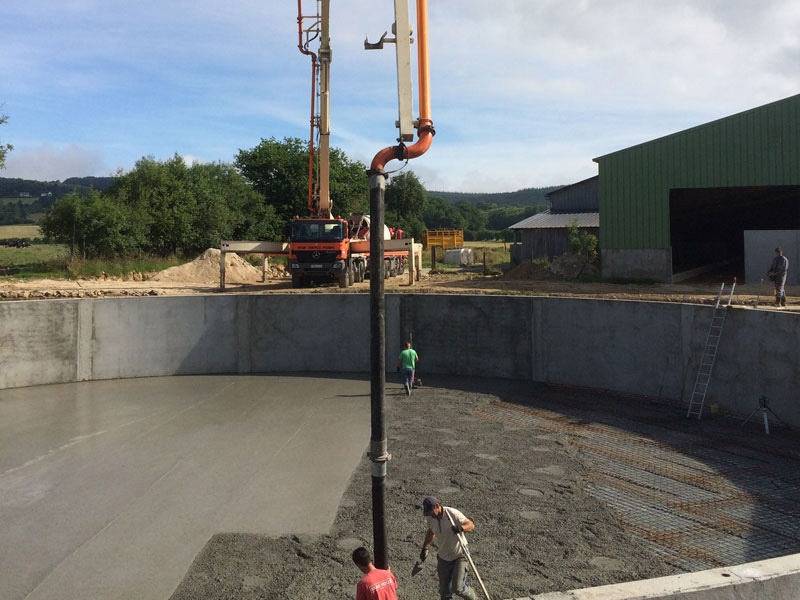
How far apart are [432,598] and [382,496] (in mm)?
1566

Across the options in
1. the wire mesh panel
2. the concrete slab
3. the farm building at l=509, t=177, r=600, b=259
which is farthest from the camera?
the farm building at l=509, t=177, r=600, b=259

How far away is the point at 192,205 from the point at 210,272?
30.4 feet

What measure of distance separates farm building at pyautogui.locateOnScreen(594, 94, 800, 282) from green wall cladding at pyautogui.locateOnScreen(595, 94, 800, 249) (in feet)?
0.10

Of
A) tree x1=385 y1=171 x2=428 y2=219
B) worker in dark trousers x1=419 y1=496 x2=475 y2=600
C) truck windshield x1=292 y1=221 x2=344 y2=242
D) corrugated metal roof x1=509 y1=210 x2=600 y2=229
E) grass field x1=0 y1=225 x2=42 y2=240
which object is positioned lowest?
worker in dark trousers x1=419 y1=496 x2=475 y2=600

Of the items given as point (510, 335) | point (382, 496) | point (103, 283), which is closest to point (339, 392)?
point (510, 335)

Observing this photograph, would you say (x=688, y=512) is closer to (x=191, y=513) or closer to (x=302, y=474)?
(x=302, y=474)

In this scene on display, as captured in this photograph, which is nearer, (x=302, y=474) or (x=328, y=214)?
(x=302, y=474)

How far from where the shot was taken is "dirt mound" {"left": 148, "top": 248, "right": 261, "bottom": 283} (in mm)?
34281

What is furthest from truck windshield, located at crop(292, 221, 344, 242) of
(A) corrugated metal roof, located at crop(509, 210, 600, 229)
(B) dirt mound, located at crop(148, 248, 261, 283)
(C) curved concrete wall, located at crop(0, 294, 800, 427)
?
(A) corrugated metal roof, located at crop(509, 210, 600, 229)

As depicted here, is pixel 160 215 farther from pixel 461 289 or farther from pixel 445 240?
pixel 445 240

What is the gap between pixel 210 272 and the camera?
116 ft

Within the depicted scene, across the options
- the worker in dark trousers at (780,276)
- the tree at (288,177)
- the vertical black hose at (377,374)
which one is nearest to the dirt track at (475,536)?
the vertical black hose at (377,374)

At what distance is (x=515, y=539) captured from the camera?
947cm

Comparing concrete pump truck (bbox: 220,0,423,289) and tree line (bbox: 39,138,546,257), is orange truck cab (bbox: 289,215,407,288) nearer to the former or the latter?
concrete pump truck (bbox: 220,0,423,289)
